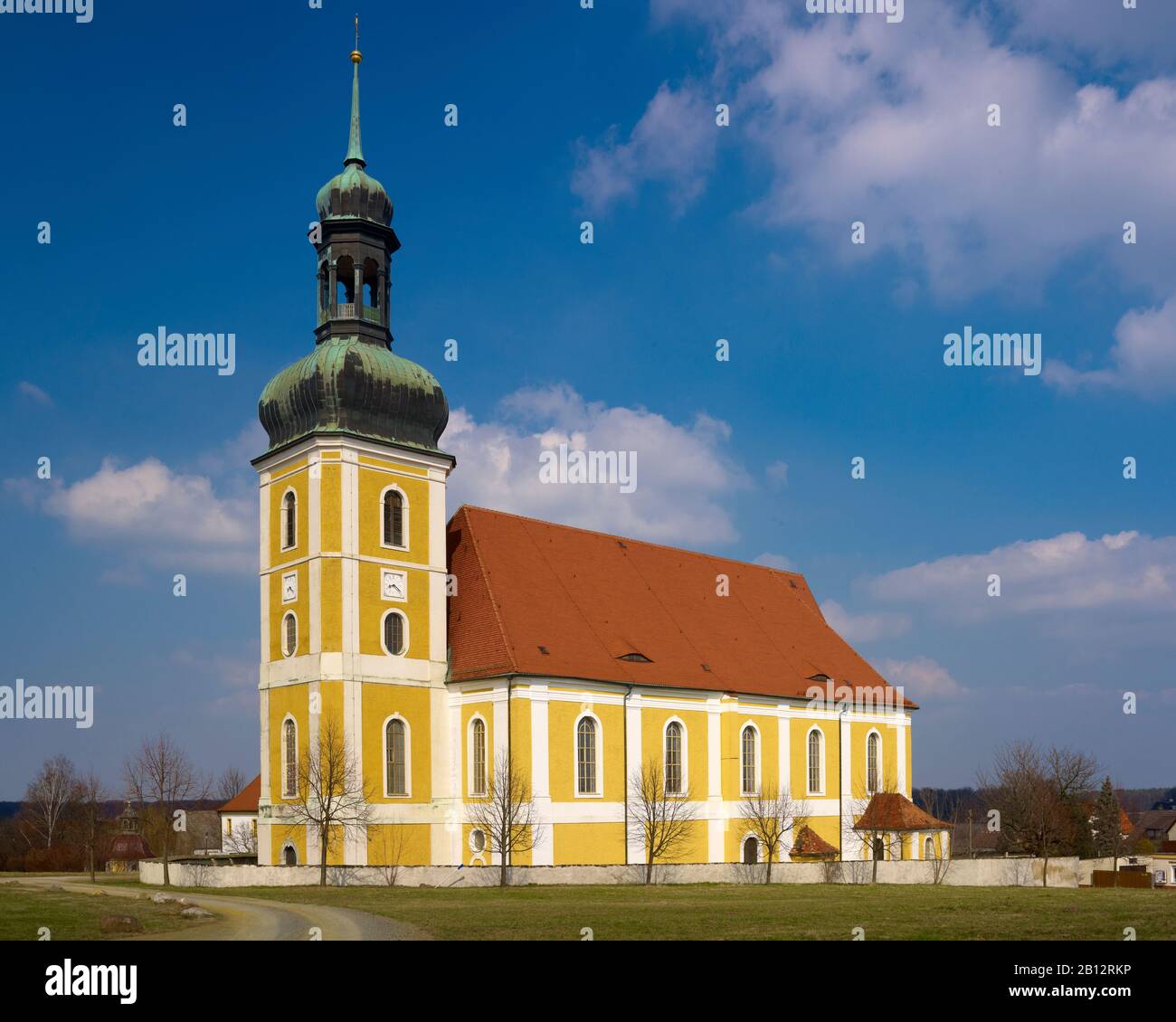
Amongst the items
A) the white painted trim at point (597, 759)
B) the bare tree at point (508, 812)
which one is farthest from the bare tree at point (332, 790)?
the white painted trim at point (597, 759)

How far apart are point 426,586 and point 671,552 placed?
14.9 metres

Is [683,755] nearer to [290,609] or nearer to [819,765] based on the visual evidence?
[819,765]

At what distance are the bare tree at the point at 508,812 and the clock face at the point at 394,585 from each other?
6.38 meters

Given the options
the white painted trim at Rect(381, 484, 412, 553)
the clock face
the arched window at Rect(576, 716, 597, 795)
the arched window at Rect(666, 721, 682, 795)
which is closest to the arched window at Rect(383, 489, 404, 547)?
the white painted trim at Rect(381, 484, 412, 553)

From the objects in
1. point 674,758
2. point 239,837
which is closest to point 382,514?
point 674,758

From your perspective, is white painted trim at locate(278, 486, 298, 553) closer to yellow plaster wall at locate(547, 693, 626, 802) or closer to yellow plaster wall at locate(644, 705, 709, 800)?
yellow plaster wall at locate(547, 693, 626, 802)

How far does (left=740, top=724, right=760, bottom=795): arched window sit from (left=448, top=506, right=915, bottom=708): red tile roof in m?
1.81

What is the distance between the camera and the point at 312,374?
1673 inches

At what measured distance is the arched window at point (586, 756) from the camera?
44.1 meters

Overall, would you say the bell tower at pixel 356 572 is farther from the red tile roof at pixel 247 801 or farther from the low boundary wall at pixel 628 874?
the red tile roof at pixel 247 801

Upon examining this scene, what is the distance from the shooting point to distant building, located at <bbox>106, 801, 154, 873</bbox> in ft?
203

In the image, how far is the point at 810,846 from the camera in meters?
50.7
